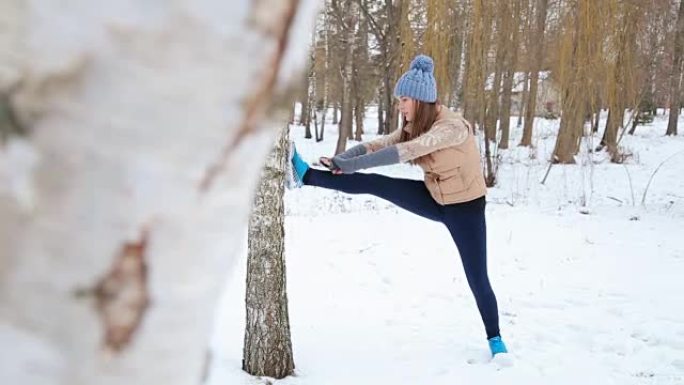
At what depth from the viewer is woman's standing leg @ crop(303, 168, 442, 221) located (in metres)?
3.10

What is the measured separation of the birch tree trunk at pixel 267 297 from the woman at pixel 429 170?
21cm

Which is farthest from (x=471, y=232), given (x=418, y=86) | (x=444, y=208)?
(x=418, y=86)

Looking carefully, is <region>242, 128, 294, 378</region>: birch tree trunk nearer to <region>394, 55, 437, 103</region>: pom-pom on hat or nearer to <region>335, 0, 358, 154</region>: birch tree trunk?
<region>394, 55, 437, 103</region>: pom-pom on hat

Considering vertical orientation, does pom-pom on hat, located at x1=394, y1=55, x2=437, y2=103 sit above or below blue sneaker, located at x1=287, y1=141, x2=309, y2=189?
above

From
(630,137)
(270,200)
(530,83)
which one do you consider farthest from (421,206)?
(630,137)

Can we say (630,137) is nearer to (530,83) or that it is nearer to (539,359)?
(530,83)

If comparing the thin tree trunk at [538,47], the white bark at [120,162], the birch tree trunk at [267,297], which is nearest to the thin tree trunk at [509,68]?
the thin tree trunk at [538,47]

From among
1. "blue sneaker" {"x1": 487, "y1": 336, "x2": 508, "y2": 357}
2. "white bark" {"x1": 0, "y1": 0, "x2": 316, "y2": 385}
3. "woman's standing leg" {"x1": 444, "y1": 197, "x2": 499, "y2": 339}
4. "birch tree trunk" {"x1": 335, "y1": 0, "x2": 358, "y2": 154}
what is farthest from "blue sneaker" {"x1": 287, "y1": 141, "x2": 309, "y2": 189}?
"birch tree trunk" {"x1": 335, "y1": 0, "x2": 358, "y2": 154}

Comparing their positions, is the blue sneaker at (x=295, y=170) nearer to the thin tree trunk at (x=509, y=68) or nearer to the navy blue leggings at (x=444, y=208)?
the navy blue leggings at (x=444, y=208)

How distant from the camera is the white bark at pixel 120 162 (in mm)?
394

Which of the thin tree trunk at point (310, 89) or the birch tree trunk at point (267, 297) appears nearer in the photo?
the birch tree trunk at point (267, 297)

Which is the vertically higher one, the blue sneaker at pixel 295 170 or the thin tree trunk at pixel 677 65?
the thin tree trunk at pixel 677 65

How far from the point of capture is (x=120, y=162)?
41 centimetres

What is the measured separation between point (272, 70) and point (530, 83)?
1138 cm
